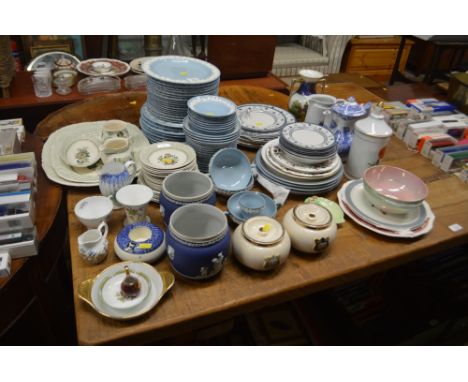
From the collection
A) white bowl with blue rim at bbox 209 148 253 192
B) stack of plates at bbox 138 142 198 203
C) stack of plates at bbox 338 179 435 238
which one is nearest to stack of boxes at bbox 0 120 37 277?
stack of plates at bbox 138 142 198 203

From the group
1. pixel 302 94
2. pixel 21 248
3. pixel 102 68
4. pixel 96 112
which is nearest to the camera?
pixel 21 248

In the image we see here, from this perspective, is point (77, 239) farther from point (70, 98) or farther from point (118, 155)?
point (70, 98)

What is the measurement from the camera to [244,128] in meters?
1.53

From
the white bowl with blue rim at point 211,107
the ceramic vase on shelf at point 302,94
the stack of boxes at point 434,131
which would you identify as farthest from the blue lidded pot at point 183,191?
the stack of boxes at point 434,131

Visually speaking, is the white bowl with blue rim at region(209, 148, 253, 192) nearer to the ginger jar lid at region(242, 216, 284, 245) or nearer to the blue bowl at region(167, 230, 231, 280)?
the ginger jar lid at region(242, 216, 284, 245)

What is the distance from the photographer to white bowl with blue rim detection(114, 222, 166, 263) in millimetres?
1025

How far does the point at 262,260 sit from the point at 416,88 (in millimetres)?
2075

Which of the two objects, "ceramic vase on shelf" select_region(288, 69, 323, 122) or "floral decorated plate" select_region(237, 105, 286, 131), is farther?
"ceramic vase on shelf" select_region(288, 69, 323, 122)

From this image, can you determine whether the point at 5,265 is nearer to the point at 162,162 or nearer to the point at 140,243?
the point at 140,243

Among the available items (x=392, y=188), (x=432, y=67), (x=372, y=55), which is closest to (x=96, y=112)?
(x=392, y=188)

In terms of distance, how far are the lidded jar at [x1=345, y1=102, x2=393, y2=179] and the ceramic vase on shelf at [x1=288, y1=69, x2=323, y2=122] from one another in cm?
36

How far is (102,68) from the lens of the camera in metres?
2.50

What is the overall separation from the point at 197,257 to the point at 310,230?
342mm

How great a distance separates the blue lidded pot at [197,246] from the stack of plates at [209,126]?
1.05 feet
